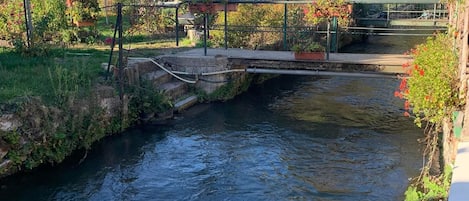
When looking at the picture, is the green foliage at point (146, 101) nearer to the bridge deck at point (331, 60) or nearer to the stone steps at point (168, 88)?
the stone steps at point (168, 88)

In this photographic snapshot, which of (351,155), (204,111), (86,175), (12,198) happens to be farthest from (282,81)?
(12,198)

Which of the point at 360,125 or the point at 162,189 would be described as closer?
the point at 162,189

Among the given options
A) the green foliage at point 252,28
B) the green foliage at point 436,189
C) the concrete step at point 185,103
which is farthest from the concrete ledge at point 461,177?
the green foliage at point 252,28

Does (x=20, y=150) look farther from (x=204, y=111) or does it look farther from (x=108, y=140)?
(x=204, y=111)

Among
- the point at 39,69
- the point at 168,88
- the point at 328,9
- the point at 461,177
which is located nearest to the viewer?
the point at 461,177

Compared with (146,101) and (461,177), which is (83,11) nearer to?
(146,101)

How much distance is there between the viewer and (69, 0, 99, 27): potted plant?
15250mm

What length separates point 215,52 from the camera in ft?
47.8

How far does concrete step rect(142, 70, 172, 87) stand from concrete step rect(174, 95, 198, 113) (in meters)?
0.69

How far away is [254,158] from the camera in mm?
9680

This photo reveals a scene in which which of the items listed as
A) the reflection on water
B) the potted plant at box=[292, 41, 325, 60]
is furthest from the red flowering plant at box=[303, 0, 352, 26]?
the reflection on water

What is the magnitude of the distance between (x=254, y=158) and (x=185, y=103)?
383 cm

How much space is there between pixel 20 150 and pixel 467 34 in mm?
6995

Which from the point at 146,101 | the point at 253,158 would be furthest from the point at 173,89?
the point at 253,158
